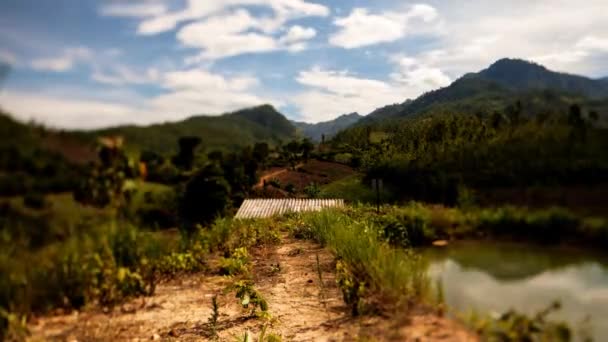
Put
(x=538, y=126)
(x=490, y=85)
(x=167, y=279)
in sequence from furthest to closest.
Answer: (x=167, y=279)
(x=490, y=85)
(x=538, y=126)

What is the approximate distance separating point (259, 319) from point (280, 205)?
3.02m

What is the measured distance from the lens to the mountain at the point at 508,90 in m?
2.16

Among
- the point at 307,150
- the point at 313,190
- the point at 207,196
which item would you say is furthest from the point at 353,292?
the point at 207,196

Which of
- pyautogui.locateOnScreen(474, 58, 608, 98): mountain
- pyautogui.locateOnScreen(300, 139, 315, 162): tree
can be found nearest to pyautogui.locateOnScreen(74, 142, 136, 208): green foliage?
pyautogui.locateOnScreen(474, 58, 608, 98): mountain

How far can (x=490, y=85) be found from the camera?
2965mm

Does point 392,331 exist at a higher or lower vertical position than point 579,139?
lower

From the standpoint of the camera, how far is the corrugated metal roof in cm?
504

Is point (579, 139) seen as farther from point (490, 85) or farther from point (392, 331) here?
point (392, 331)

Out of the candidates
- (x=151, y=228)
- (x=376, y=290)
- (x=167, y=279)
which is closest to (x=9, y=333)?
(x=151, y=228)

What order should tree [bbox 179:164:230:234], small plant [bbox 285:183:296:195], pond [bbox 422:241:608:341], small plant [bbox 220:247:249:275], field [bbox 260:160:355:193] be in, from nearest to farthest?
pond [bbox 422:241:608:341] < field [bbox 260:160:355:193] < small plant [bbox 220:247:249:275] < small plant [bbox 285:183:296:195] < tree [bbox 179:164:230:234]

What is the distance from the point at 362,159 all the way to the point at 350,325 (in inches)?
66.7

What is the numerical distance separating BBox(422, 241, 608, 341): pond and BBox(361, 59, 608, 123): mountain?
912 millimetres

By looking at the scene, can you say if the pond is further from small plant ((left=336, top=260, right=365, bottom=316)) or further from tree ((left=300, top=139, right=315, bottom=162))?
tree ((left=300, top=139, right=315, bottom=162))

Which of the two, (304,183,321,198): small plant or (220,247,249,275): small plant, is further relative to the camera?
(220,247,249,275): small plant
